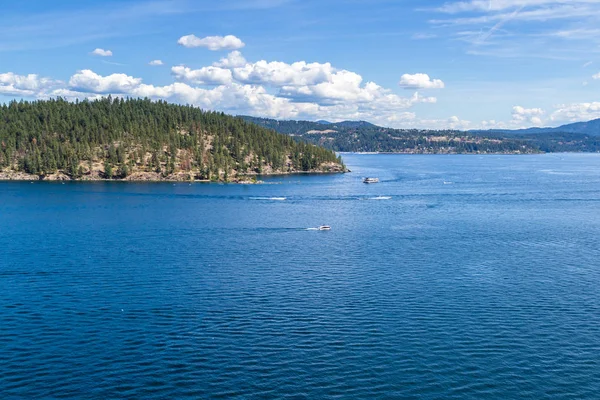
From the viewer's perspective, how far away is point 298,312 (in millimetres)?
73000

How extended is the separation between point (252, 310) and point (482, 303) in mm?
32088

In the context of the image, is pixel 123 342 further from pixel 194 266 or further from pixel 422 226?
pixel 422 226

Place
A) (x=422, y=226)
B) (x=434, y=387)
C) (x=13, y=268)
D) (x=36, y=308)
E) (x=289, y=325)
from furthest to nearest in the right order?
(x=422, y=226) → (x=13, y=268) → (x=36, y=308) → (x=289, y=325) → (x=434, y=387)

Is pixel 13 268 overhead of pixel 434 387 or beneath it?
overhead

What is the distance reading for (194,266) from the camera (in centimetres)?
9788

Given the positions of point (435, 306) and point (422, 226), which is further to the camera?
point (422, 226)

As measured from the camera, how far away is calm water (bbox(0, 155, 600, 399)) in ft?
180

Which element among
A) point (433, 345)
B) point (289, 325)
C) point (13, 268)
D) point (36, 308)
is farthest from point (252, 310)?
point (13, 268)

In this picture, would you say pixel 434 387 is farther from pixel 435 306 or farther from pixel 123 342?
pixel 123 342

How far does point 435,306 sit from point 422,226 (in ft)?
220

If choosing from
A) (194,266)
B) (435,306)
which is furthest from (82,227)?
(435,306)

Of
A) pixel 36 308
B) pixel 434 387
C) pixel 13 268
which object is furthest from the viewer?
pixel 13 268

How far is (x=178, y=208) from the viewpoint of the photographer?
6900 inches

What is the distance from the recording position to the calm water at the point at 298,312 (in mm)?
54750
